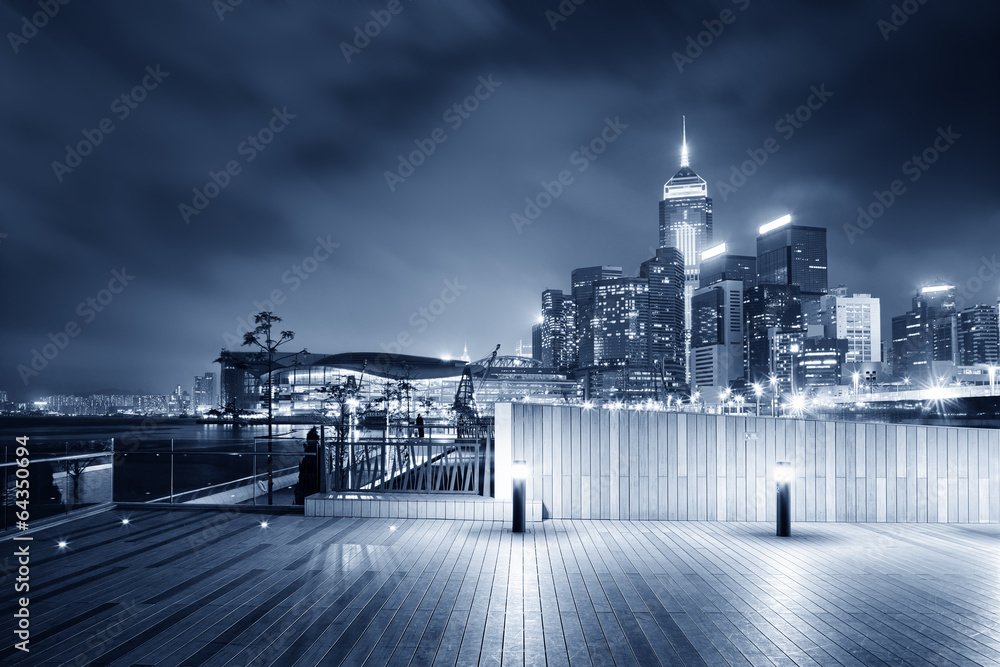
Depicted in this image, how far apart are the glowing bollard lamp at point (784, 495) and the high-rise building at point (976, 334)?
20149cm

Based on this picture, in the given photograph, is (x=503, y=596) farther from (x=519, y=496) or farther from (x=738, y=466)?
(x=738, y=466)

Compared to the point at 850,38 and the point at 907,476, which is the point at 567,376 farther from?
the point at 907,476

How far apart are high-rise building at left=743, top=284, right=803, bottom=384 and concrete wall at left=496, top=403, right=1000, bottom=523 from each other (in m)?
181

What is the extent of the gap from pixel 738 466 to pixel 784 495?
1.13m

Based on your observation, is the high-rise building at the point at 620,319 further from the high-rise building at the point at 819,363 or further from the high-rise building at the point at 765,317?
the high-rise building at the point at 819,363

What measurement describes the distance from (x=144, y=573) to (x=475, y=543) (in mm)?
3282

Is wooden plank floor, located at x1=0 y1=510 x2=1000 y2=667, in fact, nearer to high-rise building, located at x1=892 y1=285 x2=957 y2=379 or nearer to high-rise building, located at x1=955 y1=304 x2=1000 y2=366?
high-rise building, located at x1=892 y1=285 x2=957 y2=379

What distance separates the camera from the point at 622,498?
830 cm

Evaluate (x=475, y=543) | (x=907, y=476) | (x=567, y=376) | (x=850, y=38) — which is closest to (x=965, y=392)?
(x=567, y=376)

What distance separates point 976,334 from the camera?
16650 cm

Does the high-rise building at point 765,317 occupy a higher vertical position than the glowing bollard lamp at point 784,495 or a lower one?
higher

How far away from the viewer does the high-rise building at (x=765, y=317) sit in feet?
591

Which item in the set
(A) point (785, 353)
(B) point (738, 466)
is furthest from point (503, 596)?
(A) point (785, 353)

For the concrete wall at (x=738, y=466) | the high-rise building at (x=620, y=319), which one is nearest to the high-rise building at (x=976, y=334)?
the high-rise building at (x=620, y=319)
